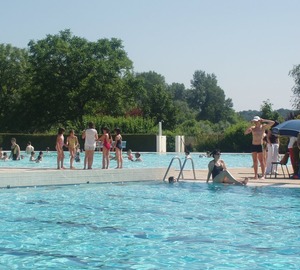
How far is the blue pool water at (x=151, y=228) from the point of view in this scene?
8.27 metres

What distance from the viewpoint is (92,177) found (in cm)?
1853

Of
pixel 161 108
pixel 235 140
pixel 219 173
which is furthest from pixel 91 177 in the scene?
pixel 161 108

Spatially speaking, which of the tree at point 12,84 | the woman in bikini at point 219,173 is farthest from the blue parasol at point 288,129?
the tree at point 12,84

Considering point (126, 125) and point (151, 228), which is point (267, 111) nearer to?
point (126, 125)

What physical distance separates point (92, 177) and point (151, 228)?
26.2 feet

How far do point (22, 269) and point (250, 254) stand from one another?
3.03m

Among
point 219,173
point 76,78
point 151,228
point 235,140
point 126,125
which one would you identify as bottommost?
point 151,228

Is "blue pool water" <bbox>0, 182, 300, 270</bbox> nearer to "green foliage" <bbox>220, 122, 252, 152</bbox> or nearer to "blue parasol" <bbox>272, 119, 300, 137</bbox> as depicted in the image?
"blue parasol" <bbox>272, 119, 300, 137</bbox>

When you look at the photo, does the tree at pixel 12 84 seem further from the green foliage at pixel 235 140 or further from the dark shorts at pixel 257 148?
the dark shorts at pixel 257 148

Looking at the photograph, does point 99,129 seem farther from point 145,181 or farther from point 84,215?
point 84,215

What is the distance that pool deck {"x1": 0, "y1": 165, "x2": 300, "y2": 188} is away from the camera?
55.4 ft

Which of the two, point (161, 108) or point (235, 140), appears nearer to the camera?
point (235, 140)

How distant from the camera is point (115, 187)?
1759 cm

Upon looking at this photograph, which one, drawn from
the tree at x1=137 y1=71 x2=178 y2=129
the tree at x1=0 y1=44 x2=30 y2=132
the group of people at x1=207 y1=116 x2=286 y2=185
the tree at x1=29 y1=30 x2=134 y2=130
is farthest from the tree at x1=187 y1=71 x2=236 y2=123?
the group of people at x1=207 y1=116 x2=286 y2=185
